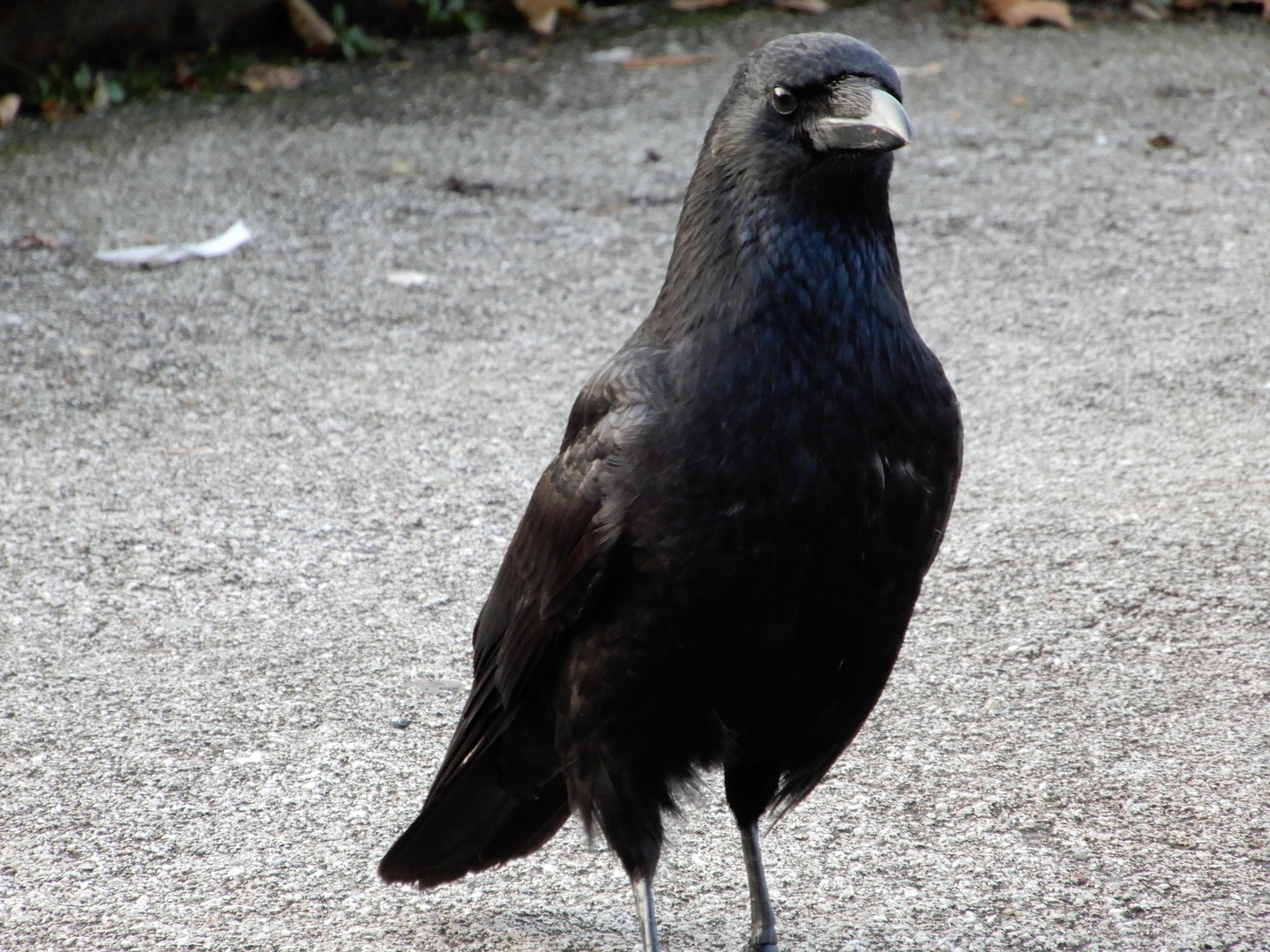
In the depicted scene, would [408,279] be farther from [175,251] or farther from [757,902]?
[757,902]

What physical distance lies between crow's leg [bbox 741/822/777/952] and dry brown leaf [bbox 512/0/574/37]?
6184 millimetres

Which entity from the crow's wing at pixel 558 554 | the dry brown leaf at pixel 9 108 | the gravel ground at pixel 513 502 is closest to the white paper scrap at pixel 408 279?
the gravel ground at pixel 513 502

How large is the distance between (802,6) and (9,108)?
4.27m

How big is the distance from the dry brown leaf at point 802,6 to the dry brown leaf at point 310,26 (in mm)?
2535

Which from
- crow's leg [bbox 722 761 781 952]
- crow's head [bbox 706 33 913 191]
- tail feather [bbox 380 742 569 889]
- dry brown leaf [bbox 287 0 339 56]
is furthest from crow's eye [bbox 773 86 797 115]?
dry brown leaf [bbox 287 0 339 56]

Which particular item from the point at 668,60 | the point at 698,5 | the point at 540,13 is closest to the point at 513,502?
the point at 668,60

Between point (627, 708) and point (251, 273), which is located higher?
point (627, 708)

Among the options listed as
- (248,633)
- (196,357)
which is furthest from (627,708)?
(196,357)

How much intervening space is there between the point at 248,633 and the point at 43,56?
4434mm

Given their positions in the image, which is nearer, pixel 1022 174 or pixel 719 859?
pixel 719 859

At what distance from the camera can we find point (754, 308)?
2.49 m

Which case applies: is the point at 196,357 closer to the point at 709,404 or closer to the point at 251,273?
the point at 251,273

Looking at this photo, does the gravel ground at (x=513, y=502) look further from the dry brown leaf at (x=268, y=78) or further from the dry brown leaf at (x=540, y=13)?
the dry brown leaf at (x=540, y=13)

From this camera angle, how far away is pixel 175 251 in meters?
6.05
